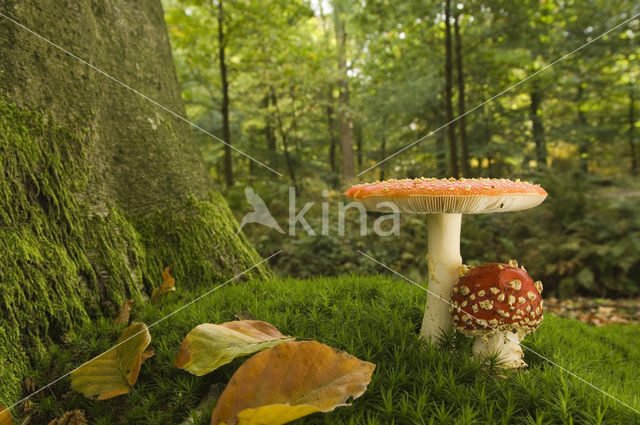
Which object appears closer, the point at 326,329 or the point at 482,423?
the point at 482,423

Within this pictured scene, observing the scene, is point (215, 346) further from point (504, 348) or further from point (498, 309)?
point (504, 348)

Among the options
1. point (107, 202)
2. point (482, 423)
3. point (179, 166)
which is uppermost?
point (179, 166)

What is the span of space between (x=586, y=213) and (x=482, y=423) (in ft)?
24.9

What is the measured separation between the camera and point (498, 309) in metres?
1.67

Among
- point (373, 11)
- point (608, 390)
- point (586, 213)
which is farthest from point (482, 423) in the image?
point (373, 11)

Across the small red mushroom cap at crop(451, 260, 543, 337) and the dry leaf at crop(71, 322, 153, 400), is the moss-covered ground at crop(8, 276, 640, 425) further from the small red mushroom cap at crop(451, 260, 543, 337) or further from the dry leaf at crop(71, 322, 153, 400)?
the small red mushroom cap at crop(451, 260, 543, 337)

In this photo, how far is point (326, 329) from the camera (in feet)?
6.26

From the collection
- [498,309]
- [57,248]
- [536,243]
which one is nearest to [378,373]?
[498,309]

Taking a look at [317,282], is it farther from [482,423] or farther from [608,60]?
[608,60]

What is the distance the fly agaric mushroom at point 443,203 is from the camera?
1.57 m

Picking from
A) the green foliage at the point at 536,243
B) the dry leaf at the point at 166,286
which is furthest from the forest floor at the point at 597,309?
the dry leaf at the point at 166,286

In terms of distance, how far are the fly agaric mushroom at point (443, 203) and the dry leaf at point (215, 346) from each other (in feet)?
2.60

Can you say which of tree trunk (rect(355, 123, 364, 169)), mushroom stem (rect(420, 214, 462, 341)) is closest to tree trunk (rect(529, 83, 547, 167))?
tree trunk (rect(355, 123, 364, 169))

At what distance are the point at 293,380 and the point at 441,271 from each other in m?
1.05
